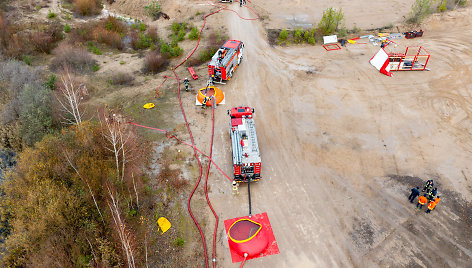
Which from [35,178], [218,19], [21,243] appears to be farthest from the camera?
[218,19]

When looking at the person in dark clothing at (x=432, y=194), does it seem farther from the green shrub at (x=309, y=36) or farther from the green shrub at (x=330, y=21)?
the green shrub at (x=330, y=21)

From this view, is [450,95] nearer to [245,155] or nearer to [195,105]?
[245,155]

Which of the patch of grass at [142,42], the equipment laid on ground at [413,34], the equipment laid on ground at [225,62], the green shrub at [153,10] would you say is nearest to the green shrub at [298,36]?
the equipment laid on ground at [225,62]

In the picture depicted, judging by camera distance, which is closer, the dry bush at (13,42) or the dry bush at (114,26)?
the dry bush at (13,42)

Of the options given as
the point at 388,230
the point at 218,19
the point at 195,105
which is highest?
the point at 218,19

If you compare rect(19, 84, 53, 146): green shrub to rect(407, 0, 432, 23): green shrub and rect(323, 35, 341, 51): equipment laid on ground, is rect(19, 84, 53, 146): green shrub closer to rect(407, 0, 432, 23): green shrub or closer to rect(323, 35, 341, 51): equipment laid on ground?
rect(323, 35, 341, 51): equipment laid on ground

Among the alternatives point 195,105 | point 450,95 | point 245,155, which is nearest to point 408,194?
point 245,155

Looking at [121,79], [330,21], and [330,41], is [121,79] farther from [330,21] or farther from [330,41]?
[330,21]
